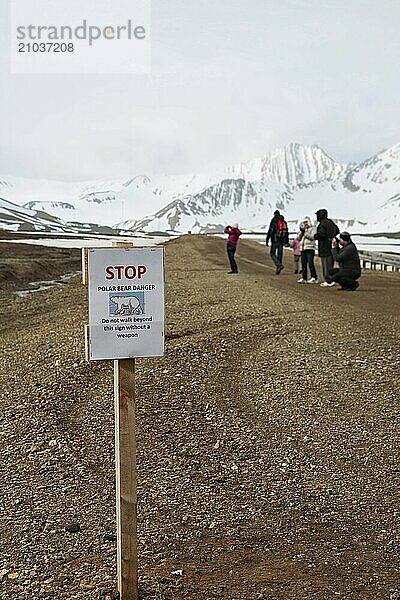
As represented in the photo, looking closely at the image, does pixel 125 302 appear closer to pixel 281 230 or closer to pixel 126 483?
pixel 126 483

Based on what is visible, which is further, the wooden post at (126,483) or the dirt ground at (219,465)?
the dirt ground at (219,465)

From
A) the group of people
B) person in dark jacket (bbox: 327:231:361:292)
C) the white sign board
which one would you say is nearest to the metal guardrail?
the group of people

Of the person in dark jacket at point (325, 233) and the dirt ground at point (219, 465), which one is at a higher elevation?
the person in dark jacket at point (325, 233)

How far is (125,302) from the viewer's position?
486 cm

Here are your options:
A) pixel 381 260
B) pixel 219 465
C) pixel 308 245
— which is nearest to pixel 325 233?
pixel 308 245

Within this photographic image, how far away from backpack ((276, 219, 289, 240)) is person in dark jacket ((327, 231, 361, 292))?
4684 millimetres

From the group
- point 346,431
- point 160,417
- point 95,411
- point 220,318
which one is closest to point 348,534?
point 346,431

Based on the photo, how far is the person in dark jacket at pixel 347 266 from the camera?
58.9 feet

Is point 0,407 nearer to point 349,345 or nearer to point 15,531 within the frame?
point 15,531

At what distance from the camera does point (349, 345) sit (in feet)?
38.3

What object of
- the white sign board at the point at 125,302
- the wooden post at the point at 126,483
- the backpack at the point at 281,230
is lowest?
the wooden post at the point at 126,483

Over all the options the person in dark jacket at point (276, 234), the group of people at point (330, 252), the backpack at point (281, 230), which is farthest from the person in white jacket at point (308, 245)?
the backpack at point (281, 230)

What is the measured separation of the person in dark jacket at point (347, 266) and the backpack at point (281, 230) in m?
4.68

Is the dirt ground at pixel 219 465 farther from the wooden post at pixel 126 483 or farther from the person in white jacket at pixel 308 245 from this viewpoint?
the person in white jacket at pixel 308 245
